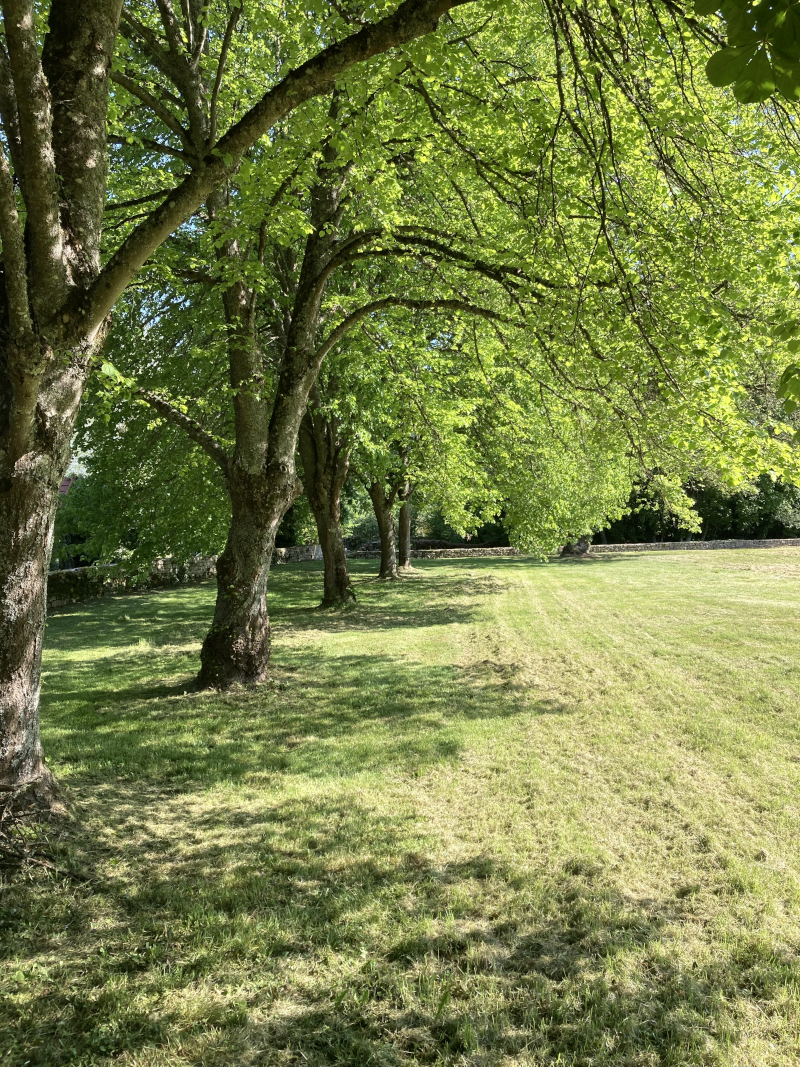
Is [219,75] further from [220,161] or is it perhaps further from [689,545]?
[689,545]

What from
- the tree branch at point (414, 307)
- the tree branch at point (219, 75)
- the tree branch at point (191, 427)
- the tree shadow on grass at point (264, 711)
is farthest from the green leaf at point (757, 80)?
the tree branch at point (191, 427)

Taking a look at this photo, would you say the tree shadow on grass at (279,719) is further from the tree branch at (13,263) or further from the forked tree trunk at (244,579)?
the tree branch at (13,263)

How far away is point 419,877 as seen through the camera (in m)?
4.07

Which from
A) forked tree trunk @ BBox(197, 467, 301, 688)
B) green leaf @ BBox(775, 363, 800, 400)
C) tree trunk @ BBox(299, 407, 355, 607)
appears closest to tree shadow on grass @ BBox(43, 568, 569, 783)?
forked tree trunk @ BBox(197, 467, 301, 688)

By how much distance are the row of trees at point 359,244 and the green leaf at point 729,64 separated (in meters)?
1.60

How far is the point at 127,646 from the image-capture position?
1282 centimetres

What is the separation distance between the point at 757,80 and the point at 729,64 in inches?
3.5

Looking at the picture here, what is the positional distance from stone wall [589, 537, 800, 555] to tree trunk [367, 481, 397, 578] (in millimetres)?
18047

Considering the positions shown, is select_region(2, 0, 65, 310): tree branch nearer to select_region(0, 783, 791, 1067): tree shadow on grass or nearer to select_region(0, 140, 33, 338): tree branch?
select_region(0, 140, 33, 338): tree branch

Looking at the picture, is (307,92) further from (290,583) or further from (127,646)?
(290,583)

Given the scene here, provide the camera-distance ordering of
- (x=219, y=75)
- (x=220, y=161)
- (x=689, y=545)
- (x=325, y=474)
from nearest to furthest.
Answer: (x=220, y=161) < (x=219, y=75) < (x=325, y=474) < (x=689, y=545)

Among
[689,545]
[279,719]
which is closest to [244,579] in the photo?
[279,719]

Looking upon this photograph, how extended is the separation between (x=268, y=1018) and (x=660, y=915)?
221 centimetres

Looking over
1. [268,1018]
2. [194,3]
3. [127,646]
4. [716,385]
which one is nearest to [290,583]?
[127,646]
